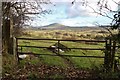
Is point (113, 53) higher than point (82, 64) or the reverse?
higher

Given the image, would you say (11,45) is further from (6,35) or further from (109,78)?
(109,78)

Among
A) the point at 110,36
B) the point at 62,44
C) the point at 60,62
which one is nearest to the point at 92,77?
the point at 110,36

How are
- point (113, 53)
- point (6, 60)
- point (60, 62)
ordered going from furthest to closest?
1. point (60, 62)
2. point (6, 60)
3. point (113, 53)

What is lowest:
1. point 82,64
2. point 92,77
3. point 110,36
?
point 82,64

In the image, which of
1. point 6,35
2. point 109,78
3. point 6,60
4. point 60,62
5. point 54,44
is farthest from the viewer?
point 54,44

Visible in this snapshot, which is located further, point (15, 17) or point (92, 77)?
point (15, 17)

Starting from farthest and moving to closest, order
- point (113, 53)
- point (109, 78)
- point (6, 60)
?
point (6, 60)
point (113, 53)
point (109, 78)

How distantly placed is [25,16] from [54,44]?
8.04 feet

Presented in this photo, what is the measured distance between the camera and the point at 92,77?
18.2ft

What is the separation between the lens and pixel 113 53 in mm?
6723

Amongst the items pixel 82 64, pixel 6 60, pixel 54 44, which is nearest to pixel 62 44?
pixel 54 44

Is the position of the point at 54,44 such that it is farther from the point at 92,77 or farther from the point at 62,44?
the point at 92,77

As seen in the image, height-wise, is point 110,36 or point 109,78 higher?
point 110,36

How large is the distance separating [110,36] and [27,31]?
413 centimetres
